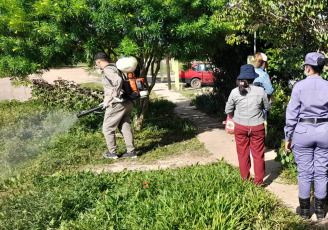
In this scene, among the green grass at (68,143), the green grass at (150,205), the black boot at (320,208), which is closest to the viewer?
the green grass at (150,205)

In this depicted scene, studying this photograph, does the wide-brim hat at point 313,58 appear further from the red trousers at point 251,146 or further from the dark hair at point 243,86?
the red trousers at point 251,146

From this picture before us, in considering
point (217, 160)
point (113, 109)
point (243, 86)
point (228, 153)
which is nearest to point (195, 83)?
point (228, 153)

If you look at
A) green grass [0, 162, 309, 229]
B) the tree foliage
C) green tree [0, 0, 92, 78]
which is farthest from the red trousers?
green tree [0, 0, 92, 78]

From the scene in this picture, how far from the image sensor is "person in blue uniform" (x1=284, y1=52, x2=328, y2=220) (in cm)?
305

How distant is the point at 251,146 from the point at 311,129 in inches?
38.4

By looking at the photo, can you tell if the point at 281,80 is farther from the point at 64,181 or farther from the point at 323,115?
the point at 64,181

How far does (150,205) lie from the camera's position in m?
3.20

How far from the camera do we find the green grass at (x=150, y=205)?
117 inches

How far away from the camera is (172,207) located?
305 centimetres

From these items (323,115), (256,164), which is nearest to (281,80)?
(256,164)

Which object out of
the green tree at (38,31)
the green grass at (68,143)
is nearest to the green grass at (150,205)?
the green grass at (68,143)

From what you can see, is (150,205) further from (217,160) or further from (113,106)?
(113,106)

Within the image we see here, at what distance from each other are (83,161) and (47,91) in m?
5.24

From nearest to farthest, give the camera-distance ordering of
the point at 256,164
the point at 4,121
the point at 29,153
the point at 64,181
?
the point at 256,164 → the point at 64,181 → the point at 29,153 → the point at 4,121
